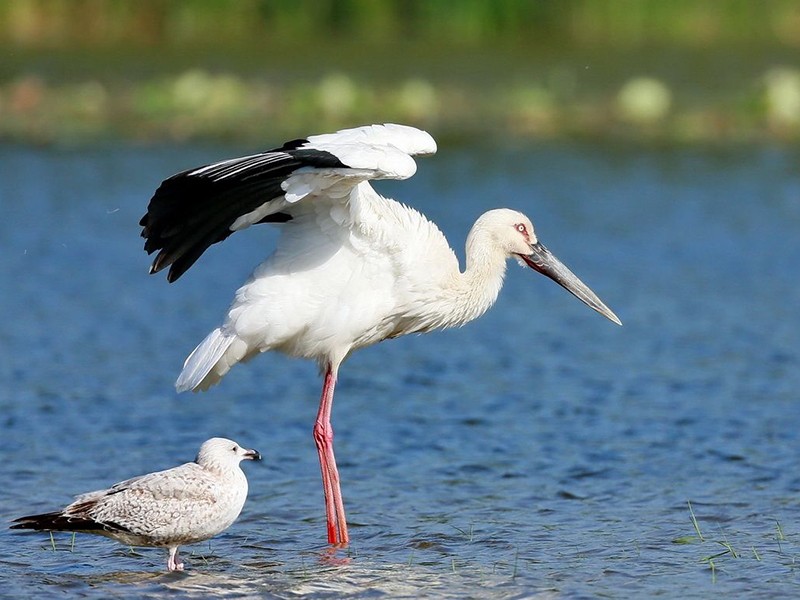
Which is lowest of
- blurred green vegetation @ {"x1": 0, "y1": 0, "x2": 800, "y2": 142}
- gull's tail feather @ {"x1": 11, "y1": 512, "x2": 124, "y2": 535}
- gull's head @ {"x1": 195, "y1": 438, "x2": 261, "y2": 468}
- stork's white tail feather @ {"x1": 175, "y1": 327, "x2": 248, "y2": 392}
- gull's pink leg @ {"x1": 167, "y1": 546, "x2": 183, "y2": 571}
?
gull's pink leg @ {"x1": 167, "y1": 546, "x2": 183, "y2": 571}

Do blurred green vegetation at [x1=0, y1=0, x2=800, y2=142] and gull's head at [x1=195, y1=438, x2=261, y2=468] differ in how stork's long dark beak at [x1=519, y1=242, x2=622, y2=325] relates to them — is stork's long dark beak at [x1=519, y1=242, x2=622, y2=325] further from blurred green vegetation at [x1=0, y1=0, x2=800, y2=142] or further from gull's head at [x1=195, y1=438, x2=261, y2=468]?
blurred green vegetation at [x1=0, y1=0, x2=800, y2=142]

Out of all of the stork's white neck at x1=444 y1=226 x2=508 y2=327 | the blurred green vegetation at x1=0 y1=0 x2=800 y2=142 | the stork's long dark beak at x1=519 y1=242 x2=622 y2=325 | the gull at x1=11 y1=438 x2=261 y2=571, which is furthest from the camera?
the blurred green vegetation at x1=0 y1=0 x2=800 y2=142

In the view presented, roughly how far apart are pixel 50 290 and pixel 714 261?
640 cm

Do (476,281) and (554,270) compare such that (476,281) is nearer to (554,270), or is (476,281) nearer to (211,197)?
(554,270)

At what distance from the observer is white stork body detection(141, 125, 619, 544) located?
678 cm

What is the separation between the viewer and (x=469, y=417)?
10.1 metres

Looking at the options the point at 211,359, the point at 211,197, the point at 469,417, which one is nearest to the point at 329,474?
the point at 211,359

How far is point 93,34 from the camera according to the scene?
1108 inches

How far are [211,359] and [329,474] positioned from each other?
34.7 inches

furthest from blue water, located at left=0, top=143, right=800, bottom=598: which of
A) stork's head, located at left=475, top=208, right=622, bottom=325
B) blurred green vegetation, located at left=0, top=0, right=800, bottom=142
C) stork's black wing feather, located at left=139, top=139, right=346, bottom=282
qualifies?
blurred green vegetation, located at left=0, top=0, right=800, bottom=142

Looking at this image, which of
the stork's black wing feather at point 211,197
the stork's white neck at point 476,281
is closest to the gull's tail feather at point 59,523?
the stork's black wing feather at point 211,197

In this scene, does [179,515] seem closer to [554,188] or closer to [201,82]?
[554,188]

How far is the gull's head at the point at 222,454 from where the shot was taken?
6.94 meters

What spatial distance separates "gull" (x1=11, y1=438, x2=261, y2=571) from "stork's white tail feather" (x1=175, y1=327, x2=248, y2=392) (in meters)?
0.64
